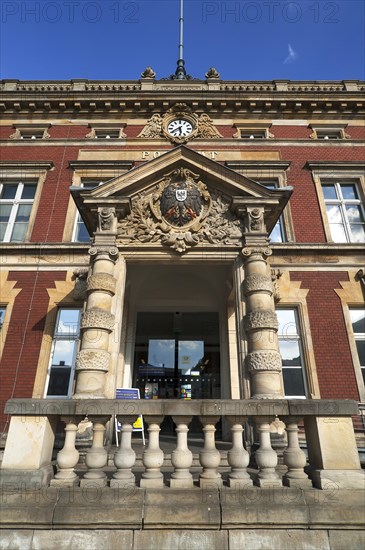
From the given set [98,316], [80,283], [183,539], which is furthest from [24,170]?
[183,539]

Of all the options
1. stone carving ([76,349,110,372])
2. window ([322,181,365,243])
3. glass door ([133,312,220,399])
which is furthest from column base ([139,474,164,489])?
window ([322,181,365,243])

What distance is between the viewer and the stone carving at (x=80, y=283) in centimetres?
1129

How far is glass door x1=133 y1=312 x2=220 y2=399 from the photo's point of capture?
12.5 m

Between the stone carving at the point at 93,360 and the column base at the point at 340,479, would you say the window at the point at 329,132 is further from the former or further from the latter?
the column base at the point at 340,479

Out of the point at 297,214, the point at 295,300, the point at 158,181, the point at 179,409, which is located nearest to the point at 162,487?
the point at 179,409

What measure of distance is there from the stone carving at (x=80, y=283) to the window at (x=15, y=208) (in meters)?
3.05

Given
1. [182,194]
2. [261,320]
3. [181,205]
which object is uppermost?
[182,194]

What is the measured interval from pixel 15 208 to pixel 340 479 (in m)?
13.6

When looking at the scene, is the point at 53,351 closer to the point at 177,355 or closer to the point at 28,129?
the point at 177,355

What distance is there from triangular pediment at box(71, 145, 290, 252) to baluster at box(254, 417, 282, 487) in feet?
16.3

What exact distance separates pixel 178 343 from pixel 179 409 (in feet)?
29.0

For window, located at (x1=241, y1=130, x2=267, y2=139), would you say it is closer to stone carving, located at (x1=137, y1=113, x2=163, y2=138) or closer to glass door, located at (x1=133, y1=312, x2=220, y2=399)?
stone carving, located at (x1=137, y1=113, x2=163, y2=138)

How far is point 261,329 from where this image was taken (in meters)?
7.32

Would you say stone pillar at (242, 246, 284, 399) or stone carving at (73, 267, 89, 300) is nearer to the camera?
stone pillar at (242, 246, 284, 399)
